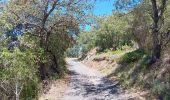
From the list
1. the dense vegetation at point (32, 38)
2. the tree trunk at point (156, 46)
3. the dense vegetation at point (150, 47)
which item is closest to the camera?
the dense vegetation at point (32, 38)

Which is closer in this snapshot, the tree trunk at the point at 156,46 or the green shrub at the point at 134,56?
the tree trunk at the point at 156,46

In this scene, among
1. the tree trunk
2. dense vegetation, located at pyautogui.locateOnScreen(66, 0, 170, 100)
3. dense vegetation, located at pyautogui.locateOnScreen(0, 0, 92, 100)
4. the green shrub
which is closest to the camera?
dense vegetation, located at pyautogui.locateOnScreen(0, 0, 92, 100)

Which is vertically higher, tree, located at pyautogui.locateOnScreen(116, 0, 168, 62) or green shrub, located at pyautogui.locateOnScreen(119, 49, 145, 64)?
tree, located at pyautogui.locateOnScreen(116, 0, 168, 62)

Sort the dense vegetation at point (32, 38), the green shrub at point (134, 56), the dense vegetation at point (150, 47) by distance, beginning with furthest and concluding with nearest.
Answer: the green shrub at point (134, 56)
the dense vegetation at point (150, 47)
the dense vegetation at point (32, 38)

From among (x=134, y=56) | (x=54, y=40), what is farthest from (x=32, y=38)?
(x=134, y=56)

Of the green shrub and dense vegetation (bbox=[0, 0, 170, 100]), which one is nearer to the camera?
dense vegetation (bbox=[0, 0, 170, 100])

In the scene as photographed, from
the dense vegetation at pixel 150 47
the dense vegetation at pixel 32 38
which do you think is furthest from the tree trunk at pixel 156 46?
the dense vegetation at pixel 32 38

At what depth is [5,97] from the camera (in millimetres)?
17625

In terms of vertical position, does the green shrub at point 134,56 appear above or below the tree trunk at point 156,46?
below

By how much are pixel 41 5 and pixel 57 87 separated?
6.37m

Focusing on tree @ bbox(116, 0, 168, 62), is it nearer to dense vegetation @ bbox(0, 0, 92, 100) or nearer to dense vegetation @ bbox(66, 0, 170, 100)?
dense vegetation @ bbox(66, 0, 170, 100)

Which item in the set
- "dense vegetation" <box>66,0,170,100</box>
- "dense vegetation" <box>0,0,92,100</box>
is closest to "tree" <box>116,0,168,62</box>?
"dense vegetation" <box>66,0,170,100</box>

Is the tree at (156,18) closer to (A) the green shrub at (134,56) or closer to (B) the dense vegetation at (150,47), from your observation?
(B) the dense vegetation at (150,47)

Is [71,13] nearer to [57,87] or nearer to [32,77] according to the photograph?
[57,87]
